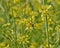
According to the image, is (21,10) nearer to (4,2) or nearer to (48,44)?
(4,2)

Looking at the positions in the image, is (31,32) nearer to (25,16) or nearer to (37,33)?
(37,33)

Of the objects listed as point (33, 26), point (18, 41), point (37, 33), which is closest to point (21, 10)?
point (37, 33)

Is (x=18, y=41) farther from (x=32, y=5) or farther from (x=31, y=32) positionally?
(x=32, y=5)

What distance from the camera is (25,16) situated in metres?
2.92

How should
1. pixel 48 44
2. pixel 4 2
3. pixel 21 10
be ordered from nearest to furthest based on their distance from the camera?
pixel 48 44, pixel 21 10, pixel 4 2

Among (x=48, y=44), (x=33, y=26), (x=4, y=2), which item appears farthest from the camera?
(x=4, y=2)

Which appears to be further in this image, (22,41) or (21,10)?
(21,10)

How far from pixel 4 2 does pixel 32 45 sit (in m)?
1.04

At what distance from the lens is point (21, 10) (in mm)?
2902

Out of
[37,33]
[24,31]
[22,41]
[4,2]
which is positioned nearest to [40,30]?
[37,33]

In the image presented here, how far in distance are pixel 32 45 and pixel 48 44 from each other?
0.27 meters

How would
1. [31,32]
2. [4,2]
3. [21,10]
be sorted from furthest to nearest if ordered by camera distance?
[4,2], [21,10], [31,32]

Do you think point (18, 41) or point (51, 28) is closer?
point (18, 41)

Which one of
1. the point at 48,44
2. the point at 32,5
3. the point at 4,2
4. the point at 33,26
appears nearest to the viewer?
the point at 48,44
